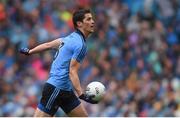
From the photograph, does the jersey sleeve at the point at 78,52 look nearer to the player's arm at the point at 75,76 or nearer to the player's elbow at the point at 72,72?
the player's arm at the point at 75,76

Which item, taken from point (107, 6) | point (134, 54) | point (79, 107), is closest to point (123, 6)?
point (107, 6)

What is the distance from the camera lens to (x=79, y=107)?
1266cm

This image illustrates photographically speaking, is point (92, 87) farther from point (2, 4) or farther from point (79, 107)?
point (2, 4)

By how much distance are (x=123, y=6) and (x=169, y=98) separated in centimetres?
351

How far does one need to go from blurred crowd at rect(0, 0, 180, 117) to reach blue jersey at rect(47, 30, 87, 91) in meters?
5.40

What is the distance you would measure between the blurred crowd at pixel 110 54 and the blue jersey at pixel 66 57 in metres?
5.40

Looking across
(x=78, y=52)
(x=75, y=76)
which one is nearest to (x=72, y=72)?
(x=75, y=76)

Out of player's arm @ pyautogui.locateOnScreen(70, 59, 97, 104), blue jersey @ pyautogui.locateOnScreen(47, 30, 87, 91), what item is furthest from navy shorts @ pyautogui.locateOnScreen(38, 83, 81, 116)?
player's arm @ pyautogui.locateOnScreen(70, 59, 97, 104)

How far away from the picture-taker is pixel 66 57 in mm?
12336

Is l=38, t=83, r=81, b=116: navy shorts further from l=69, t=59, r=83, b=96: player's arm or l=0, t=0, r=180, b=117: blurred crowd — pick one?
l=0, t=0, r=180, b=117: blurred crowd

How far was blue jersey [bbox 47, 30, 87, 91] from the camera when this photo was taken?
40.1 ft

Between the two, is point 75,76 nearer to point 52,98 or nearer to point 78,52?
point 78,52

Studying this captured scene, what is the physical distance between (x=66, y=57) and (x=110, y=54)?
286 inches

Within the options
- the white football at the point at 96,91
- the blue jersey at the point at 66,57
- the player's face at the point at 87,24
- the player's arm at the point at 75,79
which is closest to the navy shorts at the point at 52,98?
the blue jersey at the point at 66,57
